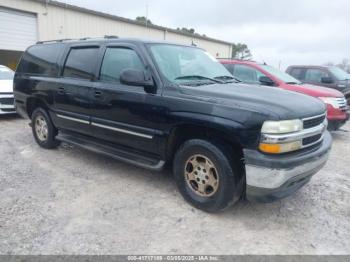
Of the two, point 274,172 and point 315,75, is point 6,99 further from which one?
point 315,75

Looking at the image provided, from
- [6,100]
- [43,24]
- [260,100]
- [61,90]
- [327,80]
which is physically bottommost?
[6,100]

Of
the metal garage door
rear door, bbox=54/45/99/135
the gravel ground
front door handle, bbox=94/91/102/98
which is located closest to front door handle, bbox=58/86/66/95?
rear door, bbox=54/45/99/135

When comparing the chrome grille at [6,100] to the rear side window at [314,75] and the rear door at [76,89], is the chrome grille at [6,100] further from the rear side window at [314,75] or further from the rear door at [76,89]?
the rear side window at [314,75]

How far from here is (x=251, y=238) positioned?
2961 millimetres

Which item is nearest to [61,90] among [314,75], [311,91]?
[311,91]

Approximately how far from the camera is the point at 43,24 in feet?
45.5

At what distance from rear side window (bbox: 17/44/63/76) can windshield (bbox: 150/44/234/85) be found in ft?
6.83

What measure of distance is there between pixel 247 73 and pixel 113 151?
467cm

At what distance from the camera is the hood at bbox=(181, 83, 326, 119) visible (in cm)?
292

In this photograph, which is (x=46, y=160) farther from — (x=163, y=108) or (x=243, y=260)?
(x=243, y=260)

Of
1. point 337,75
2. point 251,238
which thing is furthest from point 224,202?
point 337,75

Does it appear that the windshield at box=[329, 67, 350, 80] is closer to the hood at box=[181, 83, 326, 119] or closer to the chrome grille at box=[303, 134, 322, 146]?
the hood at box=[181, 83, 326, 119]

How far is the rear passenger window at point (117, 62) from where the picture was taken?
155 inches

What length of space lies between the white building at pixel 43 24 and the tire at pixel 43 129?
7588mm
